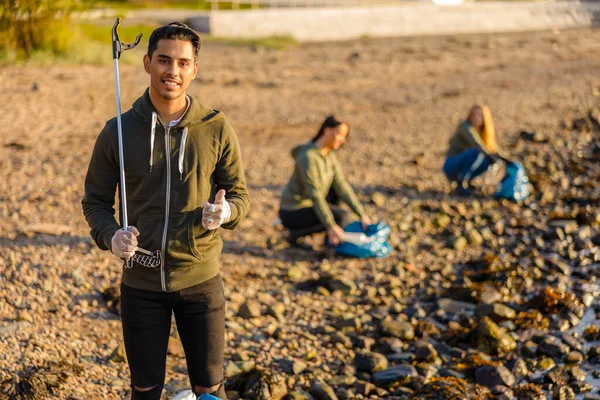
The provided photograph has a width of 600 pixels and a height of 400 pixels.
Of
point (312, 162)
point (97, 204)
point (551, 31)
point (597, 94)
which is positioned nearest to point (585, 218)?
point (312, 162)

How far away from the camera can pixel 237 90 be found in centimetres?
1509

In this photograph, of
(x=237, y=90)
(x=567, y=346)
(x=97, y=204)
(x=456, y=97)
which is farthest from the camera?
(x=456, y=97)

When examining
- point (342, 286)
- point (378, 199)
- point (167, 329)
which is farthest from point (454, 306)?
point (167, 329)

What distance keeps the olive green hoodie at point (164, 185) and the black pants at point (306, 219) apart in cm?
415

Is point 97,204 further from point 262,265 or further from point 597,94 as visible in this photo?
point 597,94

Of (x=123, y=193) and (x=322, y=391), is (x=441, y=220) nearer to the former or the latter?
(x=322, y=391)

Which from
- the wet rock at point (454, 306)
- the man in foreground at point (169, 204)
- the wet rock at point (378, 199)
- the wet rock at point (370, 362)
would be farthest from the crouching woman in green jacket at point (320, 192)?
the man in foreground at point (169, 204)

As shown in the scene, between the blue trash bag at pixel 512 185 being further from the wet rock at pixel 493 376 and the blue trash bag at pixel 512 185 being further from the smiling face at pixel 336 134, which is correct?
the wet rock at pixel 493 376

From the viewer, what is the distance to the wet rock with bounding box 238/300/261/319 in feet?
20.9

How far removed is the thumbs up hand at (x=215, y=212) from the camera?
11.2 ft

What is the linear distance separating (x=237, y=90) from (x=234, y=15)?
7619mm

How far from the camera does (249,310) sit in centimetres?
638

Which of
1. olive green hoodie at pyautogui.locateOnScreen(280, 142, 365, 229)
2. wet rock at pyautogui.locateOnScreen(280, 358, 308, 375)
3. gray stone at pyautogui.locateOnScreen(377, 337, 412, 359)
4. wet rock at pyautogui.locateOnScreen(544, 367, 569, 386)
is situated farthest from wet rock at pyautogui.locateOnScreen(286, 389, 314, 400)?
olive green hoodie at pyautogui.locateOnScreen(280, 142, 365, 229)

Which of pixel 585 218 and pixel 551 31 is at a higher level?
pixel 551 31
